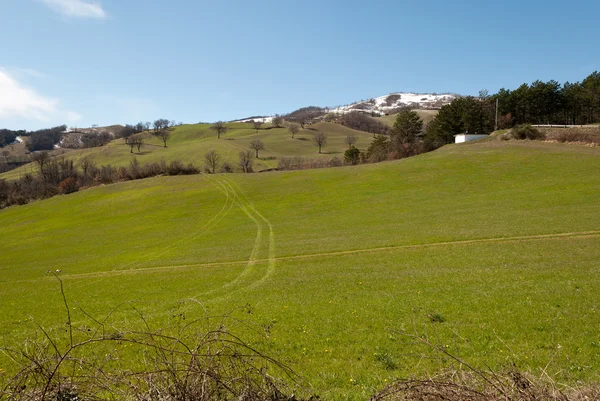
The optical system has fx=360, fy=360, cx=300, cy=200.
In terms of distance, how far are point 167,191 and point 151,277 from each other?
43.0 m

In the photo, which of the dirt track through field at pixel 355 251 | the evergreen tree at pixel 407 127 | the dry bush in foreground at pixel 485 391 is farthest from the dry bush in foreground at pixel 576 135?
the dry bush in foreground at pixel 485 391

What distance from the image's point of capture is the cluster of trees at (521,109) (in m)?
84.9

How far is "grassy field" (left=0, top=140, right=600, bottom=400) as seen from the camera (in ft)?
31.0

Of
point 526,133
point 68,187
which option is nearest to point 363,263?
point 526,133

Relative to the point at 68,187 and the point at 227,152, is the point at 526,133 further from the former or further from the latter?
the point at 227,152

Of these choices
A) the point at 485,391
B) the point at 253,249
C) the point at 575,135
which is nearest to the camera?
the point at 485,391

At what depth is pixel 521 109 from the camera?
89750 millimetres

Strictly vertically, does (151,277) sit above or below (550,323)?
below

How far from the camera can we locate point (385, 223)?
34531 mm

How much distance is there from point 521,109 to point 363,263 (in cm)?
8926

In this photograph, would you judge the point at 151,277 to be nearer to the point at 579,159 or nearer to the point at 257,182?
the point at 257,182

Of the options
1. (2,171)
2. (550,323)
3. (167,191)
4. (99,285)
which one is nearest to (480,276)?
(550,323)

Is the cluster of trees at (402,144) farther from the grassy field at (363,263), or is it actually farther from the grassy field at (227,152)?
the grassy field at (227,152)

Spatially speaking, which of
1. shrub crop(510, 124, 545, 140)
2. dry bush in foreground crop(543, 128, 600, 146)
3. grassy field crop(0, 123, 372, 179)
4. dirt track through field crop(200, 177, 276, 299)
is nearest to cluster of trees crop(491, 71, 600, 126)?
shrub crop(510, 124, 545, 140)
